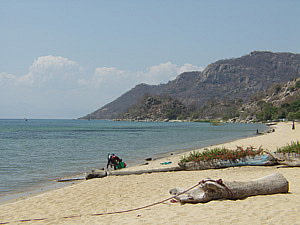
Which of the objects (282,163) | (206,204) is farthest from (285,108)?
(206,204)

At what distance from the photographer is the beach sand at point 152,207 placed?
23.8ft

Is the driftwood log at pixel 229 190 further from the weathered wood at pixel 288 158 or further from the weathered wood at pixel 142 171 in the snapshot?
the weathered wood at pixel 142 171

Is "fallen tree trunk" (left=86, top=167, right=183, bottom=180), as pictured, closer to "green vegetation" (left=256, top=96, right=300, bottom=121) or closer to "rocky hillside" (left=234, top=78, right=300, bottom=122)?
"green vegetation" (left=256, top=96, right=300, bottom=121)

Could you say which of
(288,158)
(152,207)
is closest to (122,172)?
(152,207)

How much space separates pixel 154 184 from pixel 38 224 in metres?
5.60

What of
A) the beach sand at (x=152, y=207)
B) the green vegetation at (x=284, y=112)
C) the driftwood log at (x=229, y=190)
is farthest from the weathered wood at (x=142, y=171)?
the green vegetation at (x=284, y=112)

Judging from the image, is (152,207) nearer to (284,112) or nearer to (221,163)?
(221,163)

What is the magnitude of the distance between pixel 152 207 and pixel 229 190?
7.55ft

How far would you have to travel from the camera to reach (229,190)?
8664 millimetres

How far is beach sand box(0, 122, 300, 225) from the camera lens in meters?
7.25

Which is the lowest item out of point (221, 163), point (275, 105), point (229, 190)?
point (221, 163)

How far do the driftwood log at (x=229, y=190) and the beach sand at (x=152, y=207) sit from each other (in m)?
0.23

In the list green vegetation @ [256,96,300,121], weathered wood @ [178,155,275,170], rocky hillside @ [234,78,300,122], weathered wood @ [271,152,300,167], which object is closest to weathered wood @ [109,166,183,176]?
weathered wood @ [178,155,275,170]

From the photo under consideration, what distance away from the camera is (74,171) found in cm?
1938
